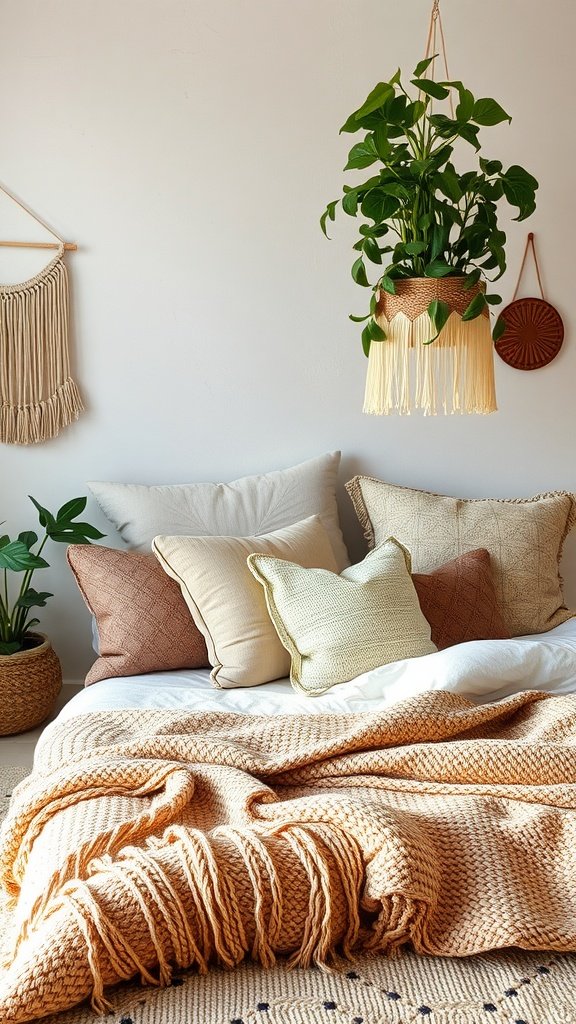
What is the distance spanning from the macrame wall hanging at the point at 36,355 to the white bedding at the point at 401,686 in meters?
1.09

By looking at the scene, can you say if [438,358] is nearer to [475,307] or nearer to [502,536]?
[475,307]

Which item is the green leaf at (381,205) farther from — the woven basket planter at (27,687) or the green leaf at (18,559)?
the woven basket planter at (27,687)

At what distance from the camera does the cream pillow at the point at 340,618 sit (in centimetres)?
221

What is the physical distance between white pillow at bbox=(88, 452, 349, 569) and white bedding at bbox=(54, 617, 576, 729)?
0.61m

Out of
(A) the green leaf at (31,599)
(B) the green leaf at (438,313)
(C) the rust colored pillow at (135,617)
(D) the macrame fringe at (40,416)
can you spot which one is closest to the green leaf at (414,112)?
(B) the green leaf at (438,313)

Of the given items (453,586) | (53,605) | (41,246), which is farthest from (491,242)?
(53,605)

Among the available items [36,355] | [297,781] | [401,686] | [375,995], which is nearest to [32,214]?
[36,355]

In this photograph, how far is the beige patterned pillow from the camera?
2736 millimetres

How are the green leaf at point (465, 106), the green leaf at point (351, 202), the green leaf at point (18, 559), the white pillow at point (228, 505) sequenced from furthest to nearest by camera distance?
the white pillow at point (228, 505) → the green leaf at point (18, 559) → the green leaf at point (351, 202) → the green leaf at point (465, 106)

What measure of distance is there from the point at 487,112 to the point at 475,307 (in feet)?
1.27

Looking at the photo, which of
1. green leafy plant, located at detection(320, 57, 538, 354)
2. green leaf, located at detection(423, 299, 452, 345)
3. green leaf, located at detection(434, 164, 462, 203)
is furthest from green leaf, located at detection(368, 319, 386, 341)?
green leaf, located at detection(434, 164, 462, 203)

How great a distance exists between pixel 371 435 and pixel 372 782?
174cm

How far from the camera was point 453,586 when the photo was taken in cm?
258

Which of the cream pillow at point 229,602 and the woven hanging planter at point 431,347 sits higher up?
the woven hanging planter at point 431,347
